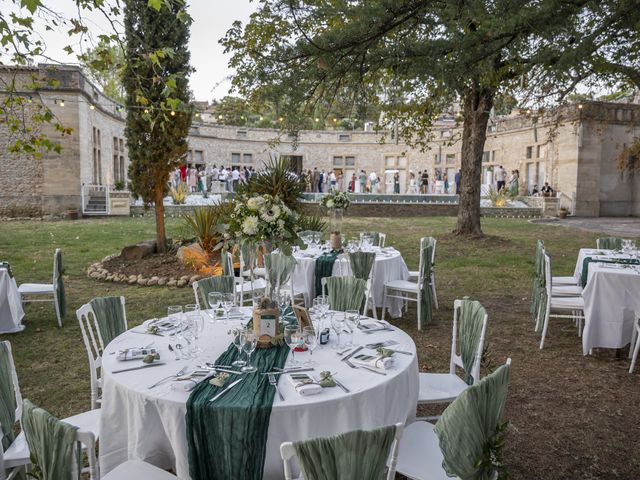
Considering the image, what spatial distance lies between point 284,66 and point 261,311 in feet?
6.34

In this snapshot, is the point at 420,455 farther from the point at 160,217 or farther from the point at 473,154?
the point at 473,154

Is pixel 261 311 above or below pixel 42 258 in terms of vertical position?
above

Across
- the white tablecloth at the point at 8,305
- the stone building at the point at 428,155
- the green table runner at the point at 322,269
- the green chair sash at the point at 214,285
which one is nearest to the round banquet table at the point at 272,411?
the green chair sash at the point at 214,285

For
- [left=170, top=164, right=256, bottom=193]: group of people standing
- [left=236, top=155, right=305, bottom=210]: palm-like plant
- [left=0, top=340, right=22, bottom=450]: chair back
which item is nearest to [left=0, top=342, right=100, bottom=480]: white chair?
[left=0, top=340, right=22, bottom=450]: chair back

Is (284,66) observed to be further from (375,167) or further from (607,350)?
(375,167)

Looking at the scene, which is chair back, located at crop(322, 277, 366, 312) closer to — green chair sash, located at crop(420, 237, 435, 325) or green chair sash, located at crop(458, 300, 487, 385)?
green chair sash, located at crop(458, 300, 487, 385)

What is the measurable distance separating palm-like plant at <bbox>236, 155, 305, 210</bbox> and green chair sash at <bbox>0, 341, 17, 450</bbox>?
657cm

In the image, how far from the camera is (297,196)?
945cm

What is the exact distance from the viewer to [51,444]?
1896 mm

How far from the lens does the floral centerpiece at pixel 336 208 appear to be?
6988mm

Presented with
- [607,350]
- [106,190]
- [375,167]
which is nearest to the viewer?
[607,350]

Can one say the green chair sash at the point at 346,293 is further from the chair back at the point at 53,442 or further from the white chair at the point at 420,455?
the chair back at the point at 53,442

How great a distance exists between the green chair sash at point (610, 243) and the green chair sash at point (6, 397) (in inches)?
292

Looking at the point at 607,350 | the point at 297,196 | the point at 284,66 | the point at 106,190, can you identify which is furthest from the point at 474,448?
the point at 106,190
